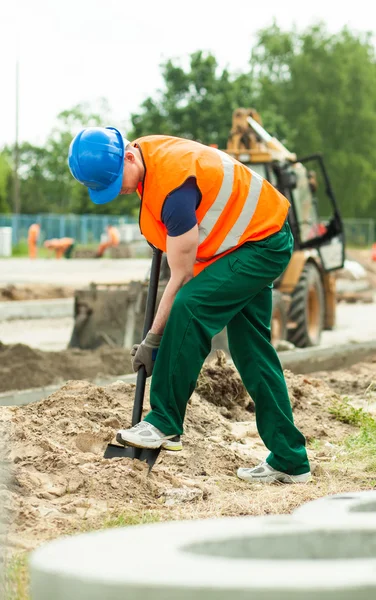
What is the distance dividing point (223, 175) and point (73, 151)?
0.70 m

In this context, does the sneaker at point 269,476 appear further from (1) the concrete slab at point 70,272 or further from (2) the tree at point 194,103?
(2) the tree at point 194,103

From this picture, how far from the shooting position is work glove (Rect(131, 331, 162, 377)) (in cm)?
497

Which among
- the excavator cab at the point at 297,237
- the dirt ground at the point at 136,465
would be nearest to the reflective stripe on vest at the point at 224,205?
the dirt ground at the point at 136,465

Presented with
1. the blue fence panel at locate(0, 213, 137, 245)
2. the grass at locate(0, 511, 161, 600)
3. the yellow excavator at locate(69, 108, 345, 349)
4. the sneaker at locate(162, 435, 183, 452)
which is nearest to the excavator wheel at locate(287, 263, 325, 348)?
the yellow excavator at locate(69, 108, 345, 349)

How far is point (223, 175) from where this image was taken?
482 cm

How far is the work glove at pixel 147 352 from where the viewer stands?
4.97 m

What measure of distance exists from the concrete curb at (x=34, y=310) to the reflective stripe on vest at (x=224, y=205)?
1207 cm

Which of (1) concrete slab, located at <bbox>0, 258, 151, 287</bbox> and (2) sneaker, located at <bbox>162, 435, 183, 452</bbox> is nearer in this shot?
(2) sneaker, located at <bbox>162, 435, 183, 452</bbox>

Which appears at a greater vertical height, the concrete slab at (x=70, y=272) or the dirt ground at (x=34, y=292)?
the dirt ground at (x=34, y=292)

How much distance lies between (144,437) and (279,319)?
8.19 m

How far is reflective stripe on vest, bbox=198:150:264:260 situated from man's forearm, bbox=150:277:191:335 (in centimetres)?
21

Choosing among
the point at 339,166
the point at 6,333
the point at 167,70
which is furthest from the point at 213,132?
the point at 6,333

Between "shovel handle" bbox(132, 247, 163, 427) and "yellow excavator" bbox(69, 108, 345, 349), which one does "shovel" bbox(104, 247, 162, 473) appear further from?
"yellow excavator" bbox(69, 108, 345, 349)

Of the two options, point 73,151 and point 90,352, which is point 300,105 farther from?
point 73,151
